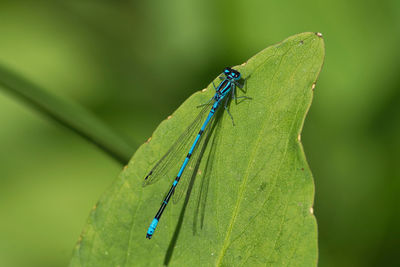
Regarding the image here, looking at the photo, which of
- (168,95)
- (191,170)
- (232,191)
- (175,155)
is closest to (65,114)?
(175,155)

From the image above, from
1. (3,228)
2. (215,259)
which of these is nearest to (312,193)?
(215,259)

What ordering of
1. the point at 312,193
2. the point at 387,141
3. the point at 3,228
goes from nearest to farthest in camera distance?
the point at 312,193
the point at 387,141
the point at 3,228

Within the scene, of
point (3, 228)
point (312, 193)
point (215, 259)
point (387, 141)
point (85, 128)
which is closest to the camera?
point (312, 193)

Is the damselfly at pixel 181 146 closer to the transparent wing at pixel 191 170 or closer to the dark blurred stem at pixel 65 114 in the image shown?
the transparent wing at pixel 191 170

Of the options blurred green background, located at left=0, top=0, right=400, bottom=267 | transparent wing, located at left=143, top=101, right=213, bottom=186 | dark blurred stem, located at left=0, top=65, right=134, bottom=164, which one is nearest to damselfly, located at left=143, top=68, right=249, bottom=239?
transparent wing, located at left=143, top=101, right=213, bottom=186

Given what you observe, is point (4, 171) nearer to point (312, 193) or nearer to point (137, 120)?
point (137, 120)

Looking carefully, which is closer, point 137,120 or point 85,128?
point 85,128

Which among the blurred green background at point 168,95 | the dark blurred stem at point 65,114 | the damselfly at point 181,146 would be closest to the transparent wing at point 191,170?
the damselfly at point 181,146
